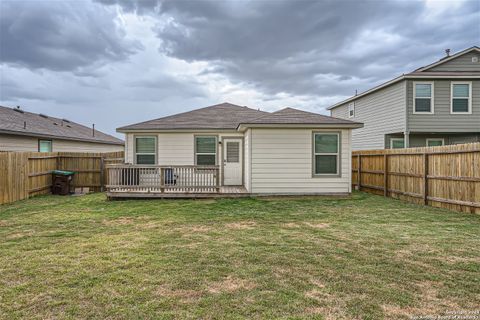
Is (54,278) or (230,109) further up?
(230,109)

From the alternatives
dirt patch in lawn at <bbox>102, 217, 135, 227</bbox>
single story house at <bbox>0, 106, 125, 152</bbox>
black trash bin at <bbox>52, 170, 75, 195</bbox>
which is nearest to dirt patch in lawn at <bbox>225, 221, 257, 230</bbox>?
dirt patch in lawn at <bbox>102, 217, 135, 227</bbox>

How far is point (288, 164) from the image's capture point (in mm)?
9836

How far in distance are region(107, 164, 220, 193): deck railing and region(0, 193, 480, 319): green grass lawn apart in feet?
9.36

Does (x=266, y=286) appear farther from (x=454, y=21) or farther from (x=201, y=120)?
(x=454, y=21)

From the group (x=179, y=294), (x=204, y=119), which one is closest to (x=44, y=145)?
(x=204, y=119)

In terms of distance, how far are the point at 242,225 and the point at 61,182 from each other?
29.5ft

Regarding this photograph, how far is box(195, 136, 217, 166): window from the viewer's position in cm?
1205

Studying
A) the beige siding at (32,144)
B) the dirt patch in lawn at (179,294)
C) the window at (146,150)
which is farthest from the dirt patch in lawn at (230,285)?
the beige siding at (32,144)

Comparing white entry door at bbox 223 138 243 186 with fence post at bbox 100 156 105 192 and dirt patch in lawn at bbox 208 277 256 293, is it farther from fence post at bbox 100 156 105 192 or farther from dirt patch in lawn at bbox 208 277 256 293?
dirt patch in lawn at bbox 208 277 256 293

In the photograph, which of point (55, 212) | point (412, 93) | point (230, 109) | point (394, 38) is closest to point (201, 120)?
point (230, 109)

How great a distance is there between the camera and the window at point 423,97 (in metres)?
13.5

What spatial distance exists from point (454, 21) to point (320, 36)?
6.29 m

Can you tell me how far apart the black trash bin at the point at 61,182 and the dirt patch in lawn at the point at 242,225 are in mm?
8583

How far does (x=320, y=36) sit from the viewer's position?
1473 cm
